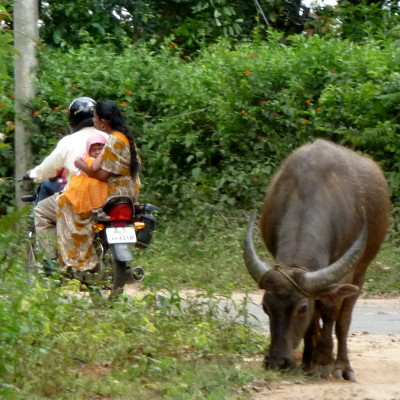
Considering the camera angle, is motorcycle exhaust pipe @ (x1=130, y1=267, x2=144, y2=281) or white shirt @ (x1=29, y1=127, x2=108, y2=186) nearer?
motorcycle exhaust pipe @ (x1=130, y1=267, x2=144, y2=281)

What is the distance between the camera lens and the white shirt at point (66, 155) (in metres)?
9.52

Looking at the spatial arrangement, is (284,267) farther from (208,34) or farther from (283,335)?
(208,34)

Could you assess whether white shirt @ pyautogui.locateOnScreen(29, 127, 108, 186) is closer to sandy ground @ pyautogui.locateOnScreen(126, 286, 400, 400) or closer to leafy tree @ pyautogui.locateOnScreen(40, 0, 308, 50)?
sandy ground @ pyautogui.locateOnScreen(126, 286, 400, 400)

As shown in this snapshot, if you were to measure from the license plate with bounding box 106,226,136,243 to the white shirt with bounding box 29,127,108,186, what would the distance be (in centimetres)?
70

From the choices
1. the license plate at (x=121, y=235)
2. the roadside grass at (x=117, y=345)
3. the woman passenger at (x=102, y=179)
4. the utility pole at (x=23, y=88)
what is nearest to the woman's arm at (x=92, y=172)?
the woman passenger at (x=102, y=179)

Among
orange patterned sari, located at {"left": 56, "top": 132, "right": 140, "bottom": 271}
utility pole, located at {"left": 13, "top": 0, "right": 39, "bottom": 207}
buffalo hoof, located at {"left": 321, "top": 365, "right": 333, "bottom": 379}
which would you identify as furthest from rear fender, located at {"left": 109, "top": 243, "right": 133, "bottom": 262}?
utility pole, located at {"left": 13, "top": 0, "right": 39, "bottom": 207}

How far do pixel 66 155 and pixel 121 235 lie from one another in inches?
36.8

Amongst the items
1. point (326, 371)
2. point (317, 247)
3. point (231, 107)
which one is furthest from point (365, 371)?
point (231, 107)

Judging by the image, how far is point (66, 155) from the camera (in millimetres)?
9578

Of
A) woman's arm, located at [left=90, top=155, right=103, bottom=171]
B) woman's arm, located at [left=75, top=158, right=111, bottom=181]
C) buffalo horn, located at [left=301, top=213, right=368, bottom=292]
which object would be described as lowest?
buffalo horn, located at [left=301, top=213, right=368, bottom=292]

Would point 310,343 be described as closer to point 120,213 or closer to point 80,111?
point 120,213

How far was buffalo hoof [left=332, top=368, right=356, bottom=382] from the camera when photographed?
7617 millimetres

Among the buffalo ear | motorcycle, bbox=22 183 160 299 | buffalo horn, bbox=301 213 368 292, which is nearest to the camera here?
buffalo horn, bbox=301 213 368 292

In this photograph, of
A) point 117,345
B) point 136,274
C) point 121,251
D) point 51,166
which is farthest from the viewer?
point 51,166
